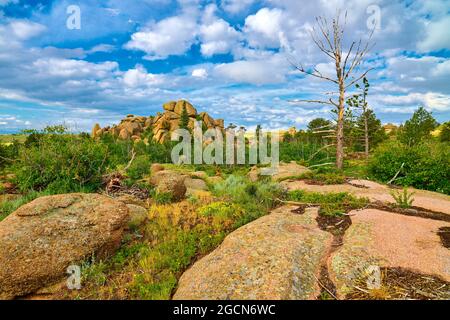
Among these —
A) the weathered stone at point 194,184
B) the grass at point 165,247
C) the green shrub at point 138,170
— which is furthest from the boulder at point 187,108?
the grass at point 165,247

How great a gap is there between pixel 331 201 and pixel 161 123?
6569cm

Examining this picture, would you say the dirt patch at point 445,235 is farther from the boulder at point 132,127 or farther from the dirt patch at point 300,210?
the boulder at point 132,127

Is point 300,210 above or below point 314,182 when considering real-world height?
below

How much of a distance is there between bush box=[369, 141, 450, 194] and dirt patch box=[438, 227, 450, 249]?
7249 mm

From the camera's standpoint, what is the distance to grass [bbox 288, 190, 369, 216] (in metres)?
7.75

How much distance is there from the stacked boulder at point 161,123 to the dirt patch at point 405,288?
62.9 metres

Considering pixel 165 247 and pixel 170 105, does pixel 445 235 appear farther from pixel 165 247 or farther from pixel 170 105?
pixel 170 105

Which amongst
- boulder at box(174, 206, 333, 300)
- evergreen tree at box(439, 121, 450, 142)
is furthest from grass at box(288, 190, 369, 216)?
evergreen tree at box(439, 121, 450, 142)

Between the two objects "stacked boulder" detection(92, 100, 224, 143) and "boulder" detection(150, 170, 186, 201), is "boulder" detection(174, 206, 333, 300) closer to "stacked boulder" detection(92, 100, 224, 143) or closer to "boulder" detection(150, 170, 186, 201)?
"boulder" detection(150, 170, 186, 201)

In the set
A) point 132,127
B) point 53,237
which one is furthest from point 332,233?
point 132,127

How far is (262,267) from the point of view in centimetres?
466

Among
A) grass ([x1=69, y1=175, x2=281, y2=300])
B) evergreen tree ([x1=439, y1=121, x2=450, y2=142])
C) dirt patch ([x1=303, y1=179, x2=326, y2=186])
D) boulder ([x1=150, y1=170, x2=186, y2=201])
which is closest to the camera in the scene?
grass ([x1=69, y1=175, x2=281, y2=300])
